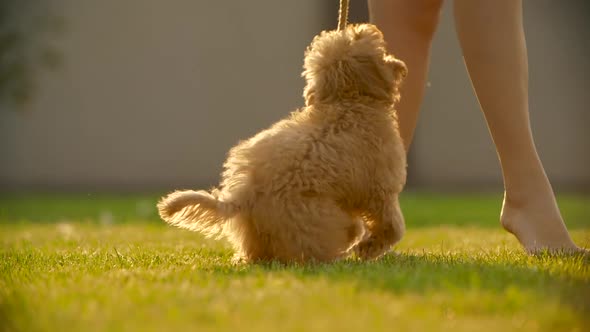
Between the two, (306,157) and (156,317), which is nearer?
(156,317)

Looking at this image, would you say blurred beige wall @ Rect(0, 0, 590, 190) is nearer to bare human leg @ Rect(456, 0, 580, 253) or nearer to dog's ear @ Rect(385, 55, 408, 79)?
bare human leg @ Rect(456, 0, 580, 253)

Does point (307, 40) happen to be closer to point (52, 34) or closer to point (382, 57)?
point (52, 34)

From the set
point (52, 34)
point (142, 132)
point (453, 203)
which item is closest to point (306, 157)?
point (453, 203)

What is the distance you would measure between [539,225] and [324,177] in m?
1.09

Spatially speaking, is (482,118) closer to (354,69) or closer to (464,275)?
(354,69)

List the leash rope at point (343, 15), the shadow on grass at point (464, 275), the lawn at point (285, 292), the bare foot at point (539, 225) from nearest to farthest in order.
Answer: the lawn at point (285, 292)
the shadow on grass at point (464, 275)
the bare foot at point (539, 225)
the leash rope at point (343, 15)

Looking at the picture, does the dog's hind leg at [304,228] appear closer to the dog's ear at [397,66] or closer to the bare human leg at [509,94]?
the dog's ear at [397,66]

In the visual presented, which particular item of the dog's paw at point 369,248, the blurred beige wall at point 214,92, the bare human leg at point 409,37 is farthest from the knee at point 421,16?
the blurred beige wall at point 214,92

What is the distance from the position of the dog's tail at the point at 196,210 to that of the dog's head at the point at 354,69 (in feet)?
2.04

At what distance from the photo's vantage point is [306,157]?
9.68ft

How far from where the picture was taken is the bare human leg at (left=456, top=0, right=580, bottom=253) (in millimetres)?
3490

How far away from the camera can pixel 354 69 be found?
3178 mm

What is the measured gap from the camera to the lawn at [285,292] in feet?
6.31

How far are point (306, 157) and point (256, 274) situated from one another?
0.52 meters
